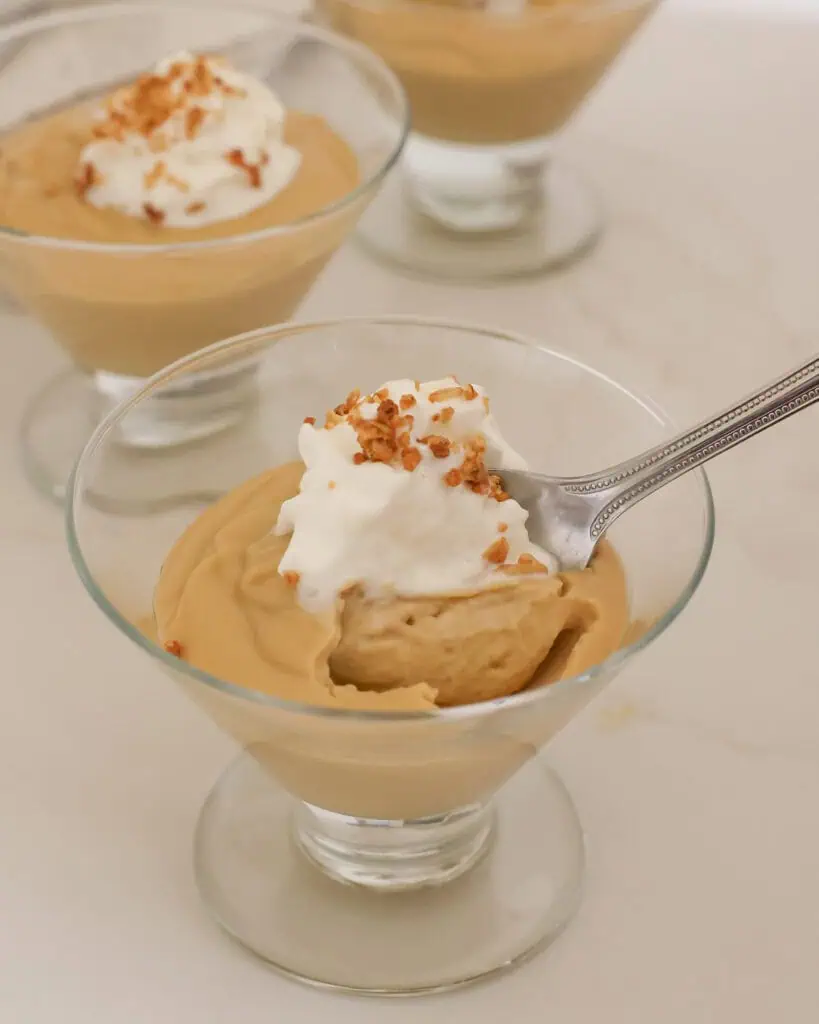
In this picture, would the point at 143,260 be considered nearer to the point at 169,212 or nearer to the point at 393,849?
the point at 169,212

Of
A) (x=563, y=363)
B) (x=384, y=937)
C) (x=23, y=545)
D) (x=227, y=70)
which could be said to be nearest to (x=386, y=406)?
(x=563, y=363)

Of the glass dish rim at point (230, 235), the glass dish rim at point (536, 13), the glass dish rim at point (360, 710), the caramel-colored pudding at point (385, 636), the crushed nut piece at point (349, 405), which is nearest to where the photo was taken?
the glass dish rim at point (360, 710)

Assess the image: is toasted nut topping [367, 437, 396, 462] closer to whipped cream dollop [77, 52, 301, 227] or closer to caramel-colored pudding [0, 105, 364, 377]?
caramel-colored pudding [0, 105, 364, 377]

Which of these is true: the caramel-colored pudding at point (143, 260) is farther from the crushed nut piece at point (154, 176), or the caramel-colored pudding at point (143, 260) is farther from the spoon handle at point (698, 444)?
the spoon handle at point (698, 444)

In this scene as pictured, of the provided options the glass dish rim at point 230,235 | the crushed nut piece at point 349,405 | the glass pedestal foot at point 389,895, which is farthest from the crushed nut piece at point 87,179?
the glass pedestal foot at point 389,895

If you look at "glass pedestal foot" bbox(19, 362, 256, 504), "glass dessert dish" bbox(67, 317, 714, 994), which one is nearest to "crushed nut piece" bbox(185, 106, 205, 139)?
"glass pedestal foot" bbox(19, 362, 256, 504)

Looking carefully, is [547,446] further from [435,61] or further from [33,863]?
[435,61]
